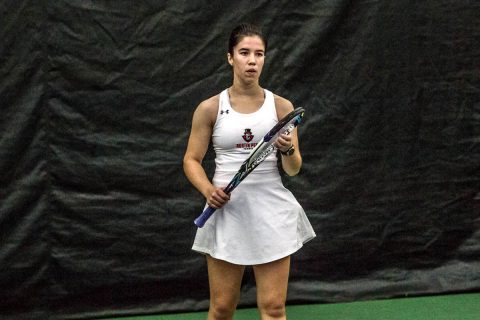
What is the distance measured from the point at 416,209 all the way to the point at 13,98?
240 centimetres

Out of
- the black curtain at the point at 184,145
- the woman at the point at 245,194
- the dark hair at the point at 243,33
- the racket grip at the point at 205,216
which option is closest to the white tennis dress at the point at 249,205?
the woman at the point at 245,194

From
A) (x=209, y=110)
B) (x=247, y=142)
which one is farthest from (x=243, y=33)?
(x=247, y=142)

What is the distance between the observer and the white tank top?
3701 millimetres

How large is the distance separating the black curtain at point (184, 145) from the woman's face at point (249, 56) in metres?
1.30

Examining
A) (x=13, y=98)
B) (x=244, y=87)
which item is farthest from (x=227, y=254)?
(x=13, y=98)

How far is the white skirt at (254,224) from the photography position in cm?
370

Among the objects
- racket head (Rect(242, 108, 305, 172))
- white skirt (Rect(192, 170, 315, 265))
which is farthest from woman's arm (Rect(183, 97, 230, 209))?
racket head (Rect(242, 108, 305, 172))

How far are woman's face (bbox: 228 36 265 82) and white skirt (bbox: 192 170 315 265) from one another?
41cm

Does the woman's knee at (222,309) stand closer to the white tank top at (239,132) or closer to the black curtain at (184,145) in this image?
the white tank top at (239,132)

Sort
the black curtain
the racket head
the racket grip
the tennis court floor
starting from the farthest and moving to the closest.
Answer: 1. the tennis court floor
2. the black curtain
3. the racket grip
4. the racket head

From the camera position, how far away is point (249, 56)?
3689 mm

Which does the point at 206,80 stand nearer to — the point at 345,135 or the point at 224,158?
the point at 345,135

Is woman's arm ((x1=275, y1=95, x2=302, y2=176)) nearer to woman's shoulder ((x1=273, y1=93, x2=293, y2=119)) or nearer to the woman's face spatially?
woman's shoulder ((x1=273, y1=93, x2=293, y2=119))

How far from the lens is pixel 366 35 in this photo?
16.9ft
